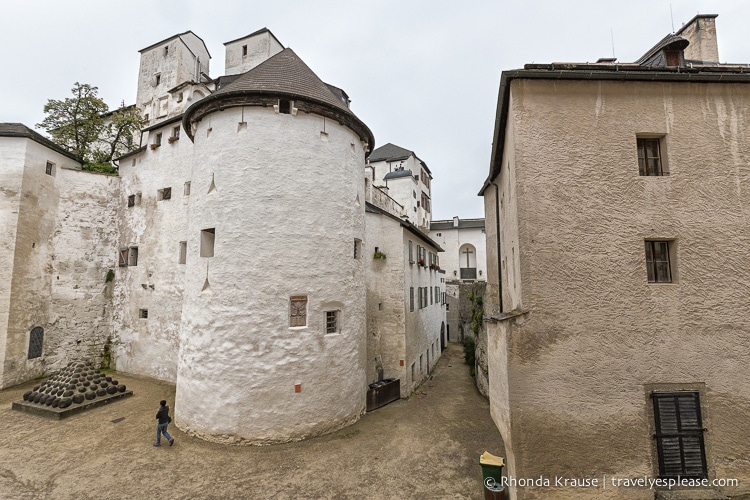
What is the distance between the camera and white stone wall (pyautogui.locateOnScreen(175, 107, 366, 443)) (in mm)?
10914

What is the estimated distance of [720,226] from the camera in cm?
722

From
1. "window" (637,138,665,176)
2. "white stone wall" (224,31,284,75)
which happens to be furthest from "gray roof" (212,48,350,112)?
"white stone wall" (224,31,284,75)

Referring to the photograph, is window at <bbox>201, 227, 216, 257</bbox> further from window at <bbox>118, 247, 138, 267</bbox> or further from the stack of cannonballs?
window at <bbox>118, 247, 138, 267</bbox>

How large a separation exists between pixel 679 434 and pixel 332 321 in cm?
933

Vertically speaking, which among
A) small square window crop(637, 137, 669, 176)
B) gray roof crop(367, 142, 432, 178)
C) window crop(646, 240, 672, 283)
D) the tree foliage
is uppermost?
gray roof crop(367, 142, 432, 178)

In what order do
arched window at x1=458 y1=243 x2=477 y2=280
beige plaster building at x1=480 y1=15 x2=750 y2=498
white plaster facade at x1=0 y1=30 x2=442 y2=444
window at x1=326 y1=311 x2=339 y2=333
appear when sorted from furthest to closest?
arched window at x1=458 y1=243 x2=477 y2=280 → window at x1=326 y1=311 x2=339 y2=333 → white plaster facade at x1=0 y1=30 x2=442 y2=444 → beige plaster building at x1=480 y1=15 x2=750 y2=498

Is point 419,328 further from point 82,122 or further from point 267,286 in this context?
point 82,122


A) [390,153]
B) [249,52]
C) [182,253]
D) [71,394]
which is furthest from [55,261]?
[390,153]

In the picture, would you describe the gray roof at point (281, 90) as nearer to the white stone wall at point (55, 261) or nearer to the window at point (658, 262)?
the window at point (658, 262)

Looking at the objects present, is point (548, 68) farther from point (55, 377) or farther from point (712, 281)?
point (55, 377)

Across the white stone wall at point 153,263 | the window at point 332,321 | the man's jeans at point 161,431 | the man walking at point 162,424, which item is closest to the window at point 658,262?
the window at point 332,321

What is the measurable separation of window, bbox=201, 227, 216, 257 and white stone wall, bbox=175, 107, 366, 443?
200 millimetres

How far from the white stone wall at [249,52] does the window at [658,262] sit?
88.8 ft

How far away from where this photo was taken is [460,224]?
45344mm
